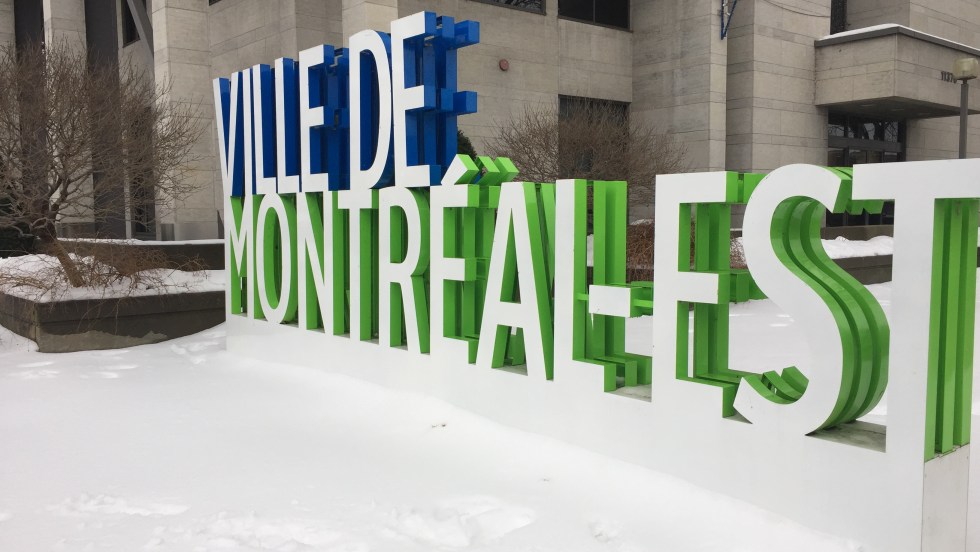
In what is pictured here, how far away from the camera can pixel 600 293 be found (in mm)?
4348

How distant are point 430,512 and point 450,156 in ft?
9.00

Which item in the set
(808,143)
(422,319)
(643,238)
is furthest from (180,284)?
(808,143)

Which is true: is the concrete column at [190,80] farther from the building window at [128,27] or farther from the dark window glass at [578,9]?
the dark window glass at [578,9]

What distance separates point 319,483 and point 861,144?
22.0 metres

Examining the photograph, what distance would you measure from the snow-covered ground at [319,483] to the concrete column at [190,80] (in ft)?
31.4

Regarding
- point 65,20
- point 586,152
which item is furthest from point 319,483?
point 65,20

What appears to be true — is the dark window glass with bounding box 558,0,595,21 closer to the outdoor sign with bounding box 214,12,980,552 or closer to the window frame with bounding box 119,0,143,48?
the window frame with bounding box 119,0,143,48

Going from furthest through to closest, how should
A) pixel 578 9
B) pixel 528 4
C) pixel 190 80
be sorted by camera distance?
pixel 578 9, pixel 528 4, pixel 190 80

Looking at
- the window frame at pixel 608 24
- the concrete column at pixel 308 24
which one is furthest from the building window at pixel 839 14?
the concrete column at pixel 308 24

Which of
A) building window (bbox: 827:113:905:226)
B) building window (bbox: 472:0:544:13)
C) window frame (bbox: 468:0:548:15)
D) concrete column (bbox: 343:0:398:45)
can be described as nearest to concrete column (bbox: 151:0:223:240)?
concrete column (bbox: 343:0:398:45)

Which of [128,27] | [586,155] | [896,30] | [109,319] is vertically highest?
[128,27]

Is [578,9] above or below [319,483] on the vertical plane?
above

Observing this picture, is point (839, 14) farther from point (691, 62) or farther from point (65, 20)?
point (65, 20)

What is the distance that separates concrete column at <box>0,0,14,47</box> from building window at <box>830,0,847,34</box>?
24.9 metres
